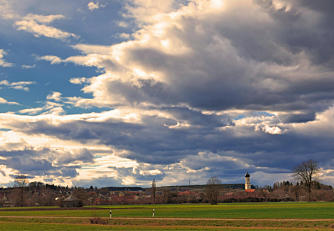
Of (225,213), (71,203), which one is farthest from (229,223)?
(71,203)

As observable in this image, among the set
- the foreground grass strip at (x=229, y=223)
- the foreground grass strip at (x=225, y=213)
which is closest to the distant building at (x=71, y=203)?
the foreground grass strip at (x=225, y=213)

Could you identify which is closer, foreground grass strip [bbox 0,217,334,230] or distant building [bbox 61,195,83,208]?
foreground grass strip [bbox 0,217,334,230]

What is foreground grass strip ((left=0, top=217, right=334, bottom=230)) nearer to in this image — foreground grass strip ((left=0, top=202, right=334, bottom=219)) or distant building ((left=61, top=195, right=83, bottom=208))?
foreground grass strip ((left=0, top=202, right=334, bottom=219))

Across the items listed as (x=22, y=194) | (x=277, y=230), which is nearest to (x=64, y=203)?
(x=22, y=194)

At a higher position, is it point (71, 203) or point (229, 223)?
point (229, 223)

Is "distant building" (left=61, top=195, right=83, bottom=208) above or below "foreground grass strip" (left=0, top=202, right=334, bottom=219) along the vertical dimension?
below

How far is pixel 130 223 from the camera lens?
57.9m

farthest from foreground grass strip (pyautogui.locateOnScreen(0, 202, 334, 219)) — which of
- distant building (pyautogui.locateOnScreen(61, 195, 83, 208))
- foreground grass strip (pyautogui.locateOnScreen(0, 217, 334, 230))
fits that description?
distant building (pyautogui.locateOnScreen(61, 195, 83, 208))

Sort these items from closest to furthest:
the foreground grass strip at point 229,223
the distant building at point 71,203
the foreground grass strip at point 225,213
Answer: the foreground grass strip at point 229,223 < the foreground grass strip at point 225,213 < the distant building at point 71,203

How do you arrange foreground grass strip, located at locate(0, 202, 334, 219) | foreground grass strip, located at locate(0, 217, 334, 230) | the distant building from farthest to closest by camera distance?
the distant building, foreground grass strip, located at locate(0, 202, 334, 219), foreground grass strip, located at locate(0, 217, 334, 230)

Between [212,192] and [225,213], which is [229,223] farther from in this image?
[212,192]

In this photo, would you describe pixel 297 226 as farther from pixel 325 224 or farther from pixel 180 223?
pixel 180 223

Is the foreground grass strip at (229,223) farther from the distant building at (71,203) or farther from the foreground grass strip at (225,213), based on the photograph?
the distant building at (71,203)

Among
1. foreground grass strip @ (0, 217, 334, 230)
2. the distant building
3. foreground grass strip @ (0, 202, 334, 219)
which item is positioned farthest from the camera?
the distant building
